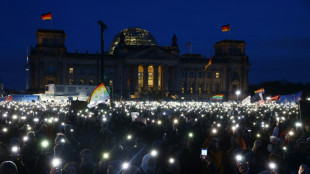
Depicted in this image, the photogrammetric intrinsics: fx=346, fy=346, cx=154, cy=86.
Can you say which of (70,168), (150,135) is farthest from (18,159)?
(150,135)

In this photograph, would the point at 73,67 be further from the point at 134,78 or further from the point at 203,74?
the point at 203,74

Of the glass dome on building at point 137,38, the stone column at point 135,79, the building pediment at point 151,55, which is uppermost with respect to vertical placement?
the glass dome on building at point 137,38

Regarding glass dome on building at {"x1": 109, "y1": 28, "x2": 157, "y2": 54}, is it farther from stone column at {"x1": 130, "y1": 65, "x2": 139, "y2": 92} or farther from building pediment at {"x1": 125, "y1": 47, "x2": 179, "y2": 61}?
stone column at {"x1": 130, "y1": 65, "x2": 139, "y2": 92}

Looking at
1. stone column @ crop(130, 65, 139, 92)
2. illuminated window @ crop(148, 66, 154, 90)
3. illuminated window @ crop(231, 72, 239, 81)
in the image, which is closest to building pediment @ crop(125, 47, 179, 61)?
stone column @ crop(130, 65, 139, 92)

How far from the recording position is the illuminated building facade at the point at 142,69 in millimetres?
Answer: 83062

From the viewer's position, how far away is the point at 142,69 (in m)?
90.9

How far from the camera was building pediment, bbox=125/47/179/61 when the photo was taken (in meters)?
85.6

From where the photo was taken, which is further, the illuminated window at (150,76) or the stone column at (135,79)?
the illuminated window at (150,76)

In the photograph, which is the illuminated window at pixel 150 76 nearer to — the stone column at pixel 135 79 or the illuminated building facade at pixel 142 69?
the illuminated building facade at pixel 142 69

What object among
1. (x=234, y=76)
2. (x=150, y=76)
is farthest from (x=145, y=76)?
(x=234, y=76)

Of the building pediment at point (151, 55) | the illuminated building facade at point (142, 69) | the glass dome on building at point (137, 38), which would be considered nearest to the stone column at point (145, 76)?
the illuminated building facade at point (142, 69)

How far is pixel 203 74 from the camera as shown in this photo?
316 feet

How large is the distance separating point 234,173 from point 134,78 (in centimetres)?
7903

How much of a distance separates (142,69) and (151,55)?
19.9ft
